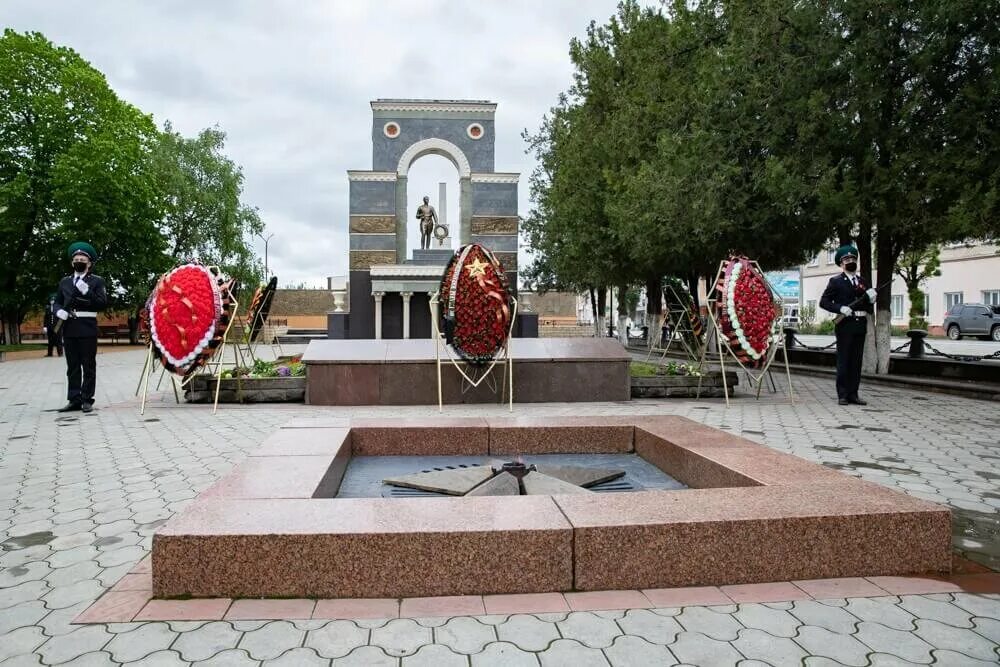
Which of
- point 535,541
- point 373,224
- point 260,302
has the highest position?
point 373,224

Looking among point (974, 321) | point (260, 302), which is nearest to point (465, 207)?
point (260, 302)

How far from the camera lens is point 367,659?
8.77ft

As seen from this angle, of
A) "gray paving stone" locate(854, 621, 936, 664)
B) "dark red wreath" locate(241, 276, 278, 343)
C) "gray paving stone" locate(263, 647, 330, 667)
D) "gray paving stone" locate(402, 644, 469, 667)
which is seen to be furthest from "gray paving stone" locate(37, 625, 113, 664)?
"dark red wreath" locate(241, 276, 278, 343)

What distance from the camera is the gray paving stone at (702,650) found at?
2.67 m

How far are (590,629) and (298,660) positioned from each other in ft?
3.80

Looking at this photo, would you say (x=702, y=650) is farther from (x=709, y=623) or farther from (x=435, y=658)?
(x=435, y=658)

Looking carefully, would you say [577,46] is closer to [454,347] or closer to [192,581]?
[454,347]

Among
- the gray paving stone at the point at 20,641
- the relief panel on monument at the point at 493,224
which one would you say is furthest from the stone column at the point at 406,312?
the gray paving stone at the point at 20,641

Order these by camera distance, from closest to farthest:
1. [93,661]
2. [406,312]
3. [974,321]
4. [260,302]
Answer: [93,661]
[260,302]
[406,312]
[974,321]

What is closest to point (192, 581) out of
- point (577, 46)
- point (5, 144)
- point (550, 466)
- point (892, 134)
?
point (550, 466)

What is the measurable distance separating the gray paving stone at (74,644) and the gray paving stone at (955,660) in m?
3.22

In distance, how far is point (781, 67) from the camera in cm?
1324

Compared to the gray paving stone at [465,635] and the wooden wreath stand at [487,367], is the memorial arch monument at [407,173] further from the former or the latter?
the gray paving stone at [465,635]

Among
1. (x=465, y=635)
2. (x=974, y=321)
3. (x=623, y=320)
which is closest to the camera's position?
(x=465, y=635)
